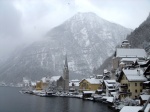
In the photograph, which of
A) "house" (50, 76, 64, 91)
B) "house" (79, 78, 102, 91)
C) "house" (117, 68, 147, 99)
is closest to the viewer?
"house" (117, 68, 147, 99)

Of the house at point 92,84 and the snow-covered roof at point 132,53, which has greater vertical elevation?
the snow-covered roof at point 132,53

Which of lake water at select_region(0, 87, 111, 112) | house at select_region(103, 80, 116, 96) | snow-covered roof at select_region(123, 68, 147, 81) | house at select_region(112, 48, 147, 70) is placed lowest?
lake water at select_region(0, 87, 111, 112)

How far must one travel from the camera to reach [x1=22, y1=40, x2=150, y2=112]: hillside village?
68.8 m

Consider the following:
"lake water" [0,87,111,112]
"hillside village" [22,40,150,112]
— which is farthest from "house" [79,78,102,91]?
"lake water" [0,87,111,112]

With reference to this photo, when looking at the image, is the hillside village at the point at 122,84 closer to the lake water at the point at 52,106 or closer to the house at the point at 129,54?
the house at the point at 129,54

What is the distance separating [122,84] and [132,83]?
4594mm

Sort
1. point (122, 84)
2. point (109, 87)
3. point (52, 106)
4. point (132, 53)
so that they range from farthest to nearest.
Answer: point (132, 53)
point (109, 87)
point (122, 84)
point (52, 106)

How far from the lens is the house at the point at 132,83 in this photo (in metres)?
78.1

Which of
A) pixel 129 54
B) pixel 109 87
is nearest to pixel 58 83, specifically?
pixel 129 54

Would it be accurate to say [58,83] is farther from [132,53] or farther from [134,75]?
[134,75]

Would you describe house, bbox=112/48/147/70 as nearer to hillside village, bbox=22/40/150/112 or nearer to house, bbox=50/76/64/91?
hillside village, bbox=22/40/150/112

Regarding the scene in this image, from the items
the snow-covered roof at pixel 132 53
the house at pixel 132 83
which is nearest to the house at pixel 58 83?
the snow-covered roof at pixel 132 53

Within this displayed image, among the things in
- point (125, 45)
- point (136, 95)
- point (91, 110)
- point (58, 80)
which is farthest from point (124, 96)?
point (58, 80)

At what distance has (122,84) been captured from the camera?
272 feet
